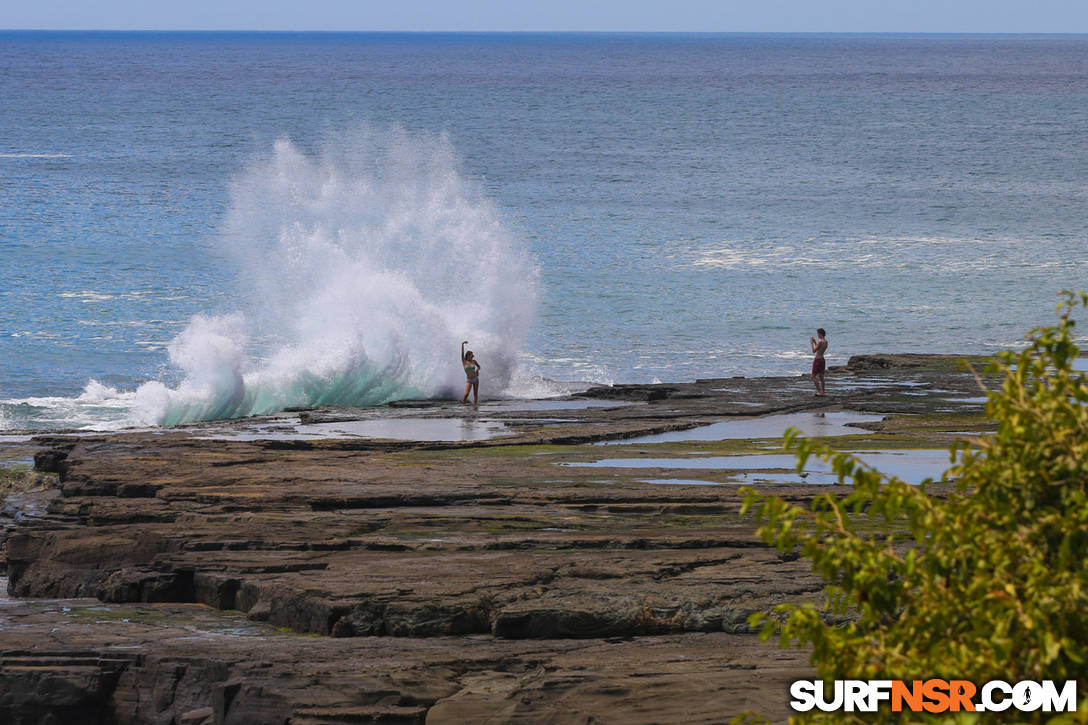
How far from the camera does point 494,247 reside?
3419 cm

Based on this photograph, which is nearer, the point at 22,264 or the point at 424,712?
the point at 424,712

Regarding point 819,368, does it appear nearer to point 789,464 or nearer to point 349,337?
point 789,464

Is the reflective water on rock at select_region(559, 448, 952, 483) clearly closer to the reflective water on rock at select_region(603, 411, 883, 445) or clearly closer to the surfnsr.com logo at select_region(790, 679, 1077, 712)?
the reflective water on rock at select_region(603, 411, 883, 445)

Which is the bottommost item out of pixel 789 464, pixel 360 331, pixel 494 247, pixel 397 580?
pixel 397 580

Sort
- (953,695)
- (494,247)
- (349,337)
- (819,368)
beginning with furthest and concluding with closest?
1. (494,247)
2. (349,337)
3. (819,368)
4. (953,695)

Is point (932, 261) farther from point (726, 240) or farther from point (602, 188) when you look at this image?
point (602, 188)

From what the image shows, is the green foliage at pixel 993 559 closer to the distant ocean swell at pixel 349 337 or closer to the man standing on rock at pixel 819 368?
the man standing on rock at pixel 819 368

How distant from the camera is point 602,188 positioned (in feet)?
220

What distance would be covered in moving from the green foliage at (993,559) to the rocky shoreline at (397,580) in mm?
3447

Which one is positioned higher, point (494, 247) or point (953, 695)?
point (494, 247)

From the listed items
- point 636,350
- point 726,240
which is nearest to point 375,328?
point 636,350

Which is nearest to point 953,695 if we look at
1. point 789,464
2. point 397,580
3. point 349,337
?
point 397,580

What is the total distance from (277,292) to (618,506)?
31140mm

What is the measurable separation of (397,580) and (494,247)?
75.3 ft
